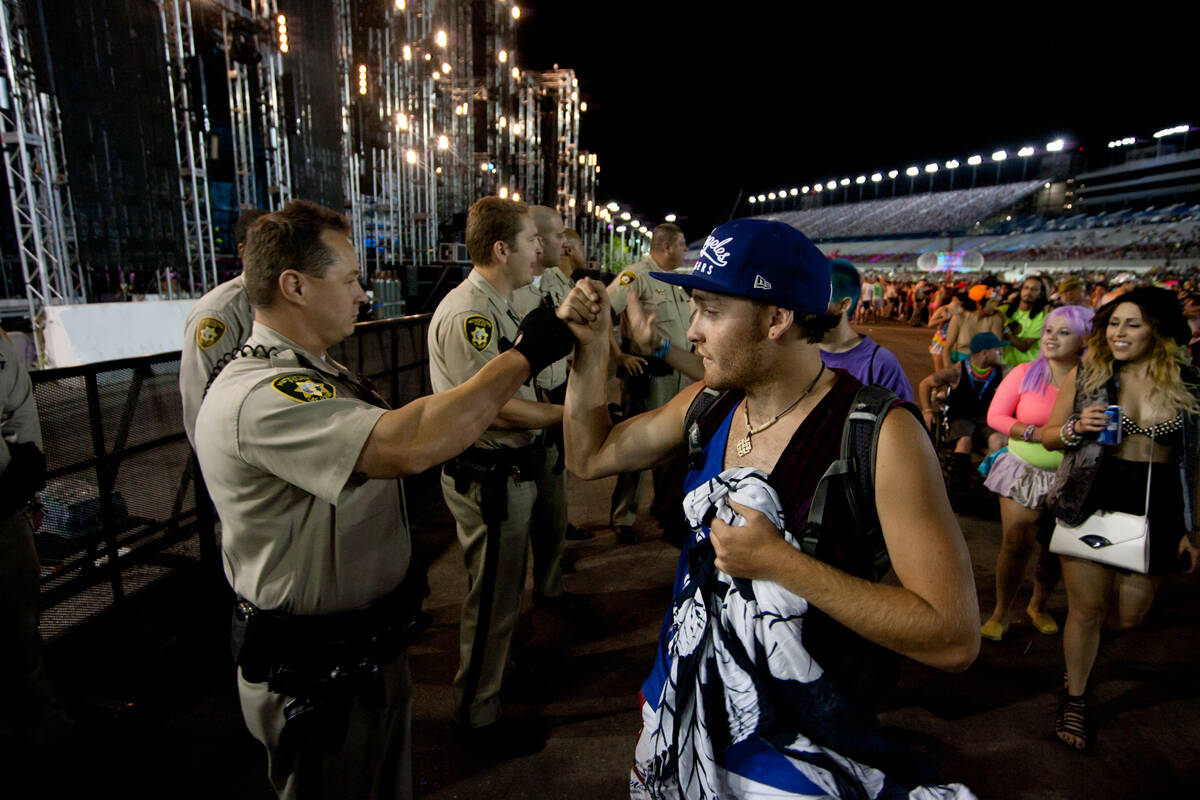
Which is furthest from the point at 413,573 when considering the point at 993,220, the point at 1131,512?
the point at 993,220

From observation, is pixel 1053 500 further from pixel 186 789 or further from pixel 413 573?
pixel 186 789

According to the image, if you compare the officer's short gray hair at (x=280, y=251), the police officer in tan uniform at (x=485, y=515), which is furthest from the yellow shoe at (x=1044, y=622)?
the officer's short gray hair at (x=280, y=251)

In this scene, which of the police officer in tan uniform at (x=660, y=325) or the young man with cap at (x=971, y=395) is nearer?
the police officer in tan uniform at (x=660, y=325)

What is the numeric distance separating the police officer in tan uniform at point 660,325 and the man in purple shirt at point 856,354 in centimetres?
208

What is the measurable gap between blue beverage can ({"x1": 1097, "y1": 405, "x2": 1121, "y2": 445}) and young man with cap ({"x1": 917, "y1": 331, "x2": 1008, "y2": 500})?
9.96ft

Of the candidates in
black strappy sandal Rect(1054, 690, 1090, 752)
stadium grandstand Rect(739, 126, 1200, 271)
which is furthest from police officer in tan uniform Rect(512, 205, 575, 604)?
stadium grandstand Rect(739, 126, 1200, 271)

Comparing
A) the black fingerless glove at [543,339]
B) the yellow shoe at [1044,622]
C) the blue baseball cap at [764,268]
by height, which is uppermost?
the blue baseball cap at [764,268]

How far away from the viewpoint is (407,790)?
7.02 ft

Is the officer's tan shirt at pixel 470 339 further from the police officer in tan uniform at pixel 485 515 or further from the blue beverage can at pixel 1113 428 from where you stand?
the blue beverage can at pixel 1113 428

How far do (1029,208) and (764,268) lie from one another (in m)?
96.6

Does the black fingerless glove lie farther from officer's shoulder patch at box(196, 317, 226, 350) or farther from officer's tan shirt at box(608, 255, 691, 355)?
officer's tan shirt at box(608, 255, 691, 355)

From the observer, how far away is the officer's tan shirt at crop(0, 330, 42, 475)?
2.59 meters

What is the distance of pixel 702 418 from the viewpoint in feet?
6.08

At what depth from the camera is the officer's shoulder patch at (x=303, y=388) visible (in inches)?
61.4
